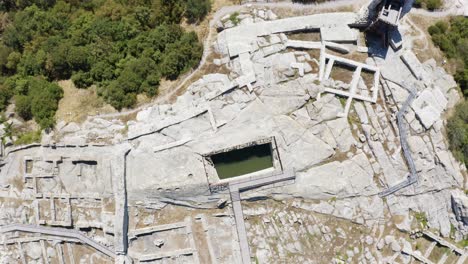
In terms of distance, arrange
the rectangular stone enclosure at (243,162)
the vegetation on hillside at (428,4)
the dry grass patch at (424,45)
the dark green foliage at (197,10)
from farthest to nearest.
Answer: the vegetation on hillside at (428,4)
the dark green foliage at (197,10)
the dry grass patch at (424,45)
the rectangular stone enclosure at (243,162)

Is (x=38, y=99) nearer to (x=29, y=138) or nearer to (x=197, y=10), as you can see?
(x=29, y=138)

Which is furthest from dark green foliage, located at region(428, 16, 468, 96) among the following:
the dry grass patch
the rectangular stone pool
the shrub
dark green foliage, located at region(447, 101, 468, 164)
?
the shrub

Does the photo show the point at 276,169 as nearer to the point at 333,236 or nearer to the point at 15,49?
the point at 333,236

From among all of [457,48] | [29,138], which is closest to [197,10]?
[29,138]

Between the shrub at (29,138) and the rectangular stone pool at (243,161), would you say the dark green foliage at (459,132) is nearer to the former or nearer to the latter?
the rectangular stone pool at (243,161)

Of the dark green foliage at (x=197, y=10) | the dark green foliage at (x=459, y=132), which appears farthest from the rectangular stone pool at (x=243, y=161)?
the dark green foliage at (x=459, y=132)

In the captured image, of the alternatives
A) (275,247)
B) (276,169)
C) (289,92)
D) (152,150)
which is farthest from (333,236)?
(152,150)

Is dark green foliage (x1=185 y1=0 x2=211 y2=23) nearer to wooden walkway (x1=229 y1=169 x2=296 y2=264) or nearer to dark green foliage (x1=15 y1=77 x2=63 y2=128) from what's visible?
dark green foliage (x1=15 y1=77 x2=63 y2=128)
